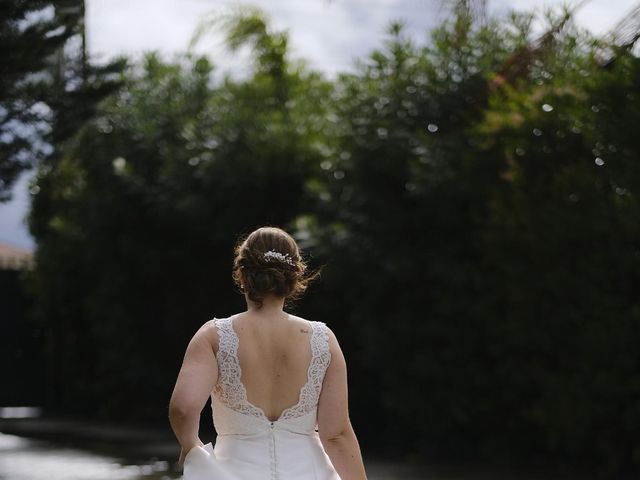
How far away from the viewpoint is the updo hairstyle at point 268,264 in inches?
173

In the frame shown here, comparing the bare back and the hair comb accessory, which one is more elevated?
the hair comb accessory

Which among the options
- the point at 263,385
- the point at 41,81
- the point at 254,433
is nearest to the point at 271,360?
the point at 263,385

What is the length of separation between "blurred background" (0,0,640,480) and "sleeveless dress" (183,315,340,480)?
292cm

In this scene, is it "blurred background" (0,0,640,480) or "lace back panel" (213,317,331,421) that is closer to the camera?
"lace back panel" (213,317,331,421)

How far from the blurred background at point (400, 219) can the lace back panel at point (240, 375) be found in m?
2.89

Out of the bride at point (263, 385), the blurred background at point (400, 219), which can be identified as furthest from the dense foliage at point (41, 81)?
the bride at point (263, 385)

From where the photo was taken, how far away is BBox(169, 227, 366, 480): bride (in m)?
4.34

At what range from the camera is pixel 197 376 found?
431 cm

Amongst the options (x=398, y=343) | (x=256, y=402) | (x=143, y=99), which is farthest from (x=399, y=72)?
(x=256, y=402)

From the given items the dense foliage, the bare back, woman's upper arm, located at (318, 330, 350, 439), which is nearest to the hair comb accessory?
the bare back

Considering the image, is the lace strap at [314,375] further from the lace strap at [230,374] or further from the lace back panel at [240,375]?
the lace strap at [230,374]

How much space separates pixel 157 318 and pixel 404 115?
6145 mm

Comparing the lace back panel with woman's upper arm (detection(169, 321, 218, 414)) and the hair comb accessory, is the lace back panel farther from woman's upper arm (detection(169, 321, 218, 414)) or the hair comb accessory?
the hair comb accessory

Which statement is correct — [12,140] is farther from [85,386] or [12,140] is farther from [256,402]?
[85,386]
